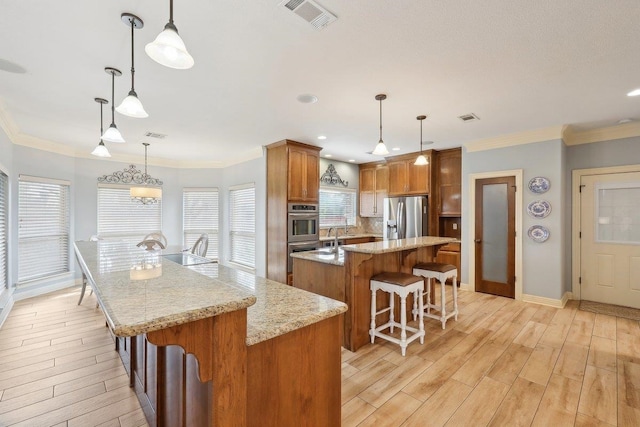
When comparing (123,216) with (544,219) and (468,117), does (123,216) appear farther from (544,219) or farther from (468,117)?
(544,219)

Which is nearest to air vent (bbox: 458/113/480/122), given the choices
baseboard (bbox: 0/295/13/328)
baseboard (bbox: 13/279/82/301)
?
baseboard (bbox: 0/295/13/328)

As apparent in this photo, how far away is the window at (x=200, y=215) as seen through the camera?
6.89m

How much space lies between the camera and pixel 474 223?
Result: 496cm

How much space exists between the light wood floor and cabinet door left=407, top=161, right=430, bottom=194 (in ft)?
8.98

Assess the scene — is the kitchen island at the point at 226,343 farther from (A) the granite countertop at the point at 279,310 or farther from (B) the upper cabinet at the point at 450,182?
(B) the upper cabinet at the point at 450,182

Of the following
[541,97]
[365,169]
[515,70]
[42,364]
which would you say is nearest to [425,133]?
[541,97]

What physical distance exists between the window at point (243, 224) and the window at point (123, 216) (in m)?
1.70

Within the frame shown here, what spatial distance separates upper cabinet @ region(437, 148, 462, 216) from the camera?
17.6 ft

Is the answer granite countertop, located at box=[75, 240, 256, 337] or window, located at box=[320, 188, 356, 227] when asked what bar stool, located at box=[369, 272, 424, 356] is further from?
window, located at box=[320, 188, 356, 227]

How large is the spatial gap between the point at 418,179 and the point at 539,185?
1990 millimetres

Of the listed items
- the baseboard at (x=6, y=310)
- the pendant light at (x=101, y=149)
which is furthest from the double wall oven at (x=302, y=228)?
the baseboard at (x=6, y=310)

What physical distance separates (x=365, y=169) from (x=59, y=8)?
590 centimetres

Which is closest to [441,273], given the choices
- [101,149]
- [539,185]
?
[539,185]

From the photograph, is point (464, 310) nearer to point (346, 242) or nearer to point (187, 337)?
point (346, 242)
